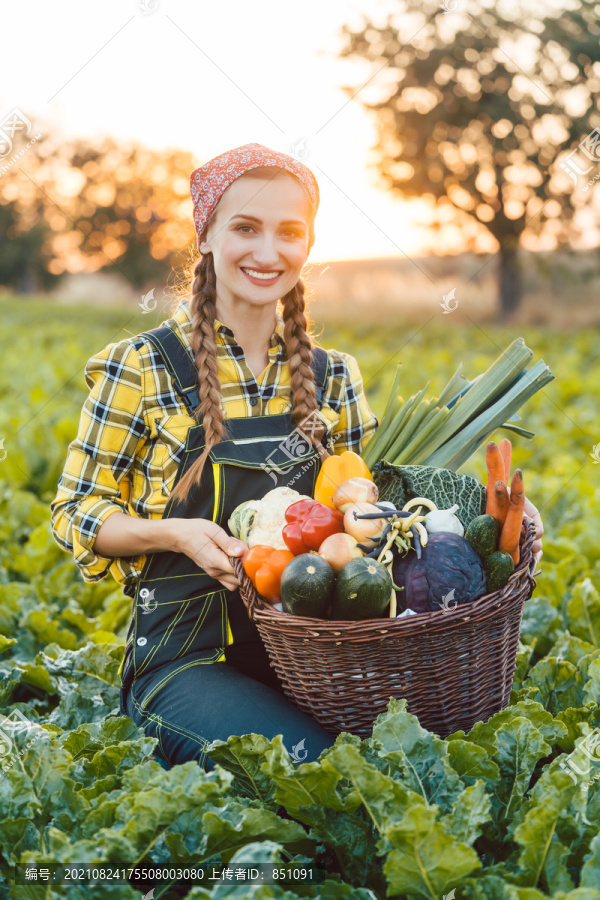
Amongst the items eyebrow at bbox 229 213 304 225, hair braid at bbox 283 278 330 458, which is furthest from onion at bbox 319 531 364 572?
eyebrow at bbox 229 213 304 225

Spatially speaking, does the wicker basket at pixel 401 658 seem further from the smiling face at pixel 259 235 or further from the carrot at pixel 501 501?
the smiling face at pixel 259 235

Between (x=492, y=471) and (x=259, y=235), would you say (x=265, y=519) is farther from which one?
(x=259, y=235)

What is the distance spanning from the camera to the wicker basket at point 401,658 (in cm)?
195

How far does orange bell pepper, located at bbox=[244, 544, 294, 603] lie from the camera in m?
2.14

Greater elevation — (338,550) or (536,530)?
(536,530)

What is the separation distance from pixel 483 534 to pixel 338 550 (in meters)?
0.39

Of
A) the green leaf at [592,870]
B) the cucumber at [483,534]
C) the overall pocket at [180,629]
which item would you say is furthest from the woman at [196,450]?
the green leaf at [592,870]

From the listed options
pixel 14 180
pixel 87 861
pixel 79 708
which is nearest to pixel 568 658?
pixel 79 708

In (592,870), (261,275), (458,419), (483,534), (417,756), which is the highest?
(261,275)

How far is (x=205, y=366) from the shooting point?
2545 millimetres

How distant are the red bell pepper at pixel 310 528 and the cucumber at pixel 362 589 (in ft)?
0.55

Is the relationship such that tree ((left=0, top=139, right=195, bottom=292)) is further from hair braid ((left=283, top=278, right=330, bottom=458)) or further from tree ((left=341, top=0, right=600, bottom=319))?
hair braid ((left=283, top=278, right=330, bottom=458))

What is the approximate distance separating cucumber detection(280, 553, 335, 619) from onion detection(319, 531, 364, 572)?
0.05 meters

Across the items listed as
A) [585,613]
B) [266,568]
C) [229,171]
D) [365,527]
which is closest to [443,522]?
[365,527]
